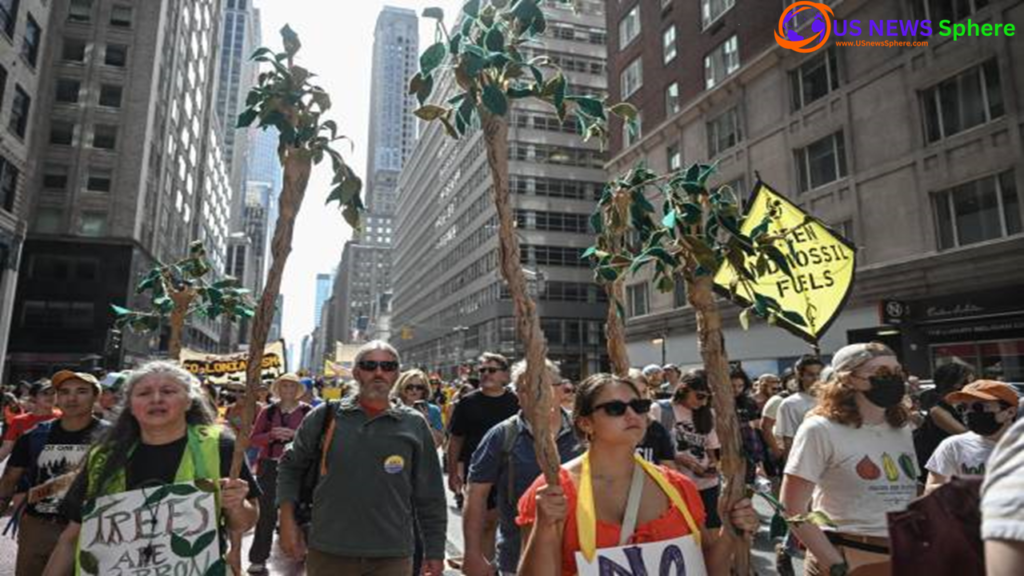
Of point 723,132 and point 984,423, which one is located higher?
point 723,132

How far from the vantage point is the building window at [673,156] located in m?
30.6

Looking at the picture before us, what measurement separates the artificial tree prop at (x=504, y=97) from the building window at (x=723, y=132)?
26.3 meters

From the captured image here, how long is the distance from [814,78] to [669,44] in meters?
10.2

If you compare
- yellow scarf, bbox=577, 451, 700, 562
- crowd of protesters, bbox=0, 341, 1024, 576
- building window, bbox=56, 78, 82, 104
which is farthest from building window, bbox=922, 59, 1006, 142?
building window, bbox=56, 78, 82, 104

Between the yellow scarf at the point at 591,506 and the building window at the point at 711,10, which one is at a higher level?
the building window at the point at 711,10

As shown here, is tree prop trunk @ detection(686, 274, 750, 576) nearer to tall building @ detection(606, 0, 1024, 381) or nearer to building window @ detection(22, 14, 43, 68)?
tall building @ detection(606, 0, 1024, 381)

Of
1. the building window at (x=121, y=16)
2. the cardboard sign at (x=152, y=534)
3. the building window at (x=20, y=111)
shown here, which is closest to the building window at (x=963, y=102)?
the cardboard sign at (x=152, y=534)

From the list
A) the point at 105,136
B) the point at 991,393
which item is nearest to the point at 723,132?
the point at 991,393

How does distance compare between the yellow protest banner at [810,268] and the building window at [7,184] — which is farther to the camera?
the building window at [7,184]

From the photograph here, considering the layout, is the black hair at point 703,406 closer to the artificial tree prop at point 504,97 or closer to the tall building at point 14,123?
the artificial tree prop at point 504,97

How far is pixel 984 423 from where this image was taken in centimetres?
401

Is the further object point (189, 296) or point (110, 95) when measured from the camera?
point (110, 95)

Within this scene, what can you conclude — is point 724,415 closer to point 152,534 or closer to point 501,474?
point 501,474

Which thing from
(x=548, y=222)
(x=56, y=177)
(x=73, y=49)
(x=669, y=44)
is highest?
(x=73, y=49)
